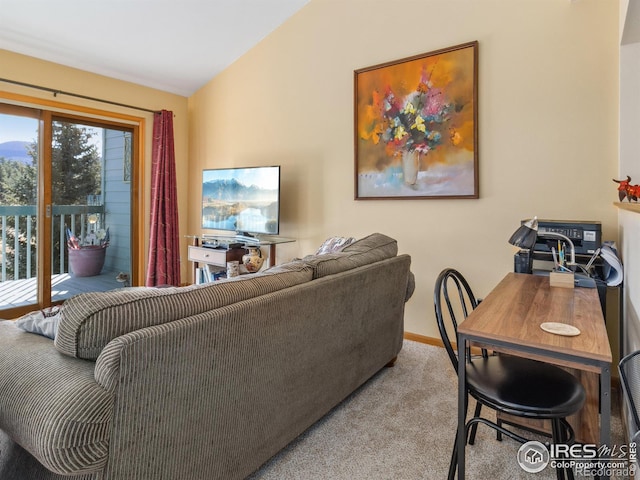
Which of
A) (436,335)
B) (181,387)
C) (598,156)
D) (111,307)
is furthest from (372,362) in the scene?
(598,156)

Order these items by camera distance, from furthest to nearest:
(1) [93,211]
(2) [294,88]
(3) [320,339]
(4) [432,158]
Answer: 1. (1) [93,211]
2. (2) [294,88]
3. (4) [432,158]
4. (3) [320,339]

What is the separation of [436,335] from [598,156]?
65.4 inches

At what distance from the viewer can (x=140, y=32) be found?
3.36m

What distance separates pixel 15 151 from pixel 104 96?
985 mm

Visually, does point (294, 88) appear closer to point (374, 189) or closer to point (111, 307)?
point (374, 189)

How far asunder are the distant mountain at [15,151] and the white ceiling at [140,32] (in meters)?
0.59

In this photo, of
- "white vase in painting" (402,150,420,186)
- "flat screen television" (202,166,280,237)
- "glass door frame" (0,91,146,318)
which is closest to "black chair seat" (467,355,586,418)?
"white vase in painting" (402,150,420,186)

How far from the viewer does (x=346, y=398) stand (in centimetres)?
216

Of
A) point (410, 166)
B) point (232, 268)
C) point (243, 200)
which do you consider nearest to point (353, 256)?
point (410, 166)

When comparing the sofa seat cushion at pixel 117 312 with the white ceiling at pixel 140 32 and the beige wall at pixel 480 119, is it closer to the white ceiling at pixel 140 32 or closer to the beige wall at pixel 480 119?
the beige wall at pixel 480 119

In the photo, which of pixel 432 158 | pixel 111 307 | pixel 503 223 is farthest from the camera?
pixel 432 158

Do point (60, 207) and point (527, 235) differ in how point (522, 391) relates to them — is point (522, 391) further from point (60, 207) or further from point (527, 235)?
point (60, 207)

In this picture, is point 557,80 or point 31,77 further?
point 31,77

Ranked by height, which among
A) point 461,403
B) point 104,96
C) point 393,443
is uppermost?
point 104,96
